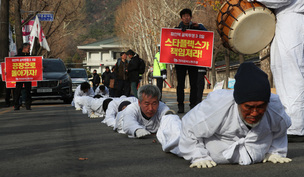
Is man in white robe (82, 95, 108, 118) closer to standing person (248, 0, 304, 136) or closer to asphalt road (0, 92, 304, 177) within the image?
asphalt road (0, 92, 304, 177)

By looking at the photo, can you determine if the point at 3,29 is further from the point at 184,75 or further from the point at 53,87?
the point at 184,75

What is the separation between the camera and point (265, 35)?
20.0 feet

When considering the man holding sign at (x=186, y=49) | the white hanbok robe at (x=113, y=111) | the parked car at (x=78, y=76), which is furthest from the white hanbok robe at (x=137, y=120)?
the parked car at (x=78, y=76)

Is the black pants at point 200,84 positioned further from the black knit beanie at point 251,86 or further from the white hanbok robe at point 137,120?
the black knit beanie at point 251,86

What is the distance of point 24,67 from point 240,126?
14.4 meters

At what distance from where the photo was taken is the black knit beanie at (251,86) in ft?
12.6

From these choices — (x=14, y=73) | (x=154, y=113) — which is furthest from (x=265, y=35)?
(x=14, y=73)

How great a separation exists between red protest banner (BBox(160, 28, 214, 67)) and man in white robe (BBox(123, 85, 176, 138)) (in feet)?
13.5

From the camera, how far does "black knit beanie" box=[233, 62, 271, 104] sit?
384 cm

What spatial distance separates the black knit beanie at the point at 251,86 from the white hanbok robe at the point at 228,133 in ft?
0.74

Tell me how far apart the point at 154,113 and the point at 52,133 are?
1910 millimetres

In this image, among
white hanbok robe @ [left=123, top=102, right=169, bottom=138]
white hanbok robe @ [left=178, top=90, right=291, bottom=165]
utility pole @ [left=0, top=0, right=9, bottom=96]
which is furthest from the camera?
utility pole @ [left=0, top=0, right=9, bottom=96]

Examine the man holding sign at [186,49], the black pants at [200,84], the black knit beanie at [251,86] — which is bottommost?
the black pants at [200,84]

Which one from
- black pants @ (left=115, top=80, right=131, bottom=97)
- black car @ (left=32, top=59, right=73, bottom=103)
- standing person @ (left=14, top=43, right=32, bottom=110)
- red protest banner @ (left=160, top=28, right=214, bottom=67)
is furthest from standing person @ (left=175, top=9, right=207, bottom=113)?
black car @ (left=32, top=59, right=73, bottom=103)
